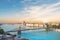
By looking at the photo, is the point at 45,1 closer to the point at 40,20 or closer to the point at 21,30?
the point at 40,20

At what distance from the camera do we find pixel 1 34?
1.88 metres

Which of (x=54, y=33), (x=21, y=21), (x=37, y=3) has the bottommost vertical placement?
(x=54, y=33)

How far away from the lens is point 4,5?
192 cm

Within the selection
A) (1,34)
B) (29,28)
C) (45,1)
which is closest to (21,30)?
(29,28)

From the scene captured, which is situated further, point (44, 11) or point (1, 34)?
point (44, 11)

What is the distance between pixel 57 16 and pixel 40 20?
0.94 feet

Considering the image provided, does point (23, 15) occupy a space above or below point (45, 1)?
below

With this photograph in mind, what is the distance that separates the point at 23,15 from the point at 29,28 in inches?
8.6

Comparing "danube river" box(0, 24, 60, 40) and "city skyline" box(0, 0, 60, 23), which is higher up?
"city skyline" box(0, 0, 60, 23)

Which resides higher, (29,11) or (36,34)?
(29,11)

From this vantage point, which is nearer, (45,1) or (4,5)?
(4,5)

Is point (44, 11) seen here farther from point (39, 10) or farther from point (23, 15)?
point (23, 15)

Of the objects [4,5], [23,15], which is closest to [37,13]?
[23,15]

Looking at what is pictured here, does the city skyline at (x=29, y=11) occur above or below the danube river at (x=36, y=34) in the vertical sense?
above
